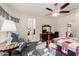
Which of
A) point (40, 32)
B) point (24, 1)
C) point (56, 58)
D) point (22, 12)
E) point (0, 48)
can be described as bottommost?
point (56, 58)

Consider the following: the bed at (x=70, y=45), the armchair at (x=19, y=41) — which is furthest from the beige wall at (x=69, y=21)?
the armchair at (x=19, y=41)

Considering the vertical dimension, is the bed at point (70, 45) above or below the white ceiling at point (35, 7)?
below

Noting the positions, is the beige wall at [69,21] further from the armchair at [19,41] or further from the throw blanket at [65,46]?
the armchair at [19,41]

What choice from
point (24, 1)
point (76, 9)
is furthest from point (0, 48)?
point (76, 9)

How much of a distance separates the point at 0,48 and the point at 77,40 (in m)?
Answer: 0.85

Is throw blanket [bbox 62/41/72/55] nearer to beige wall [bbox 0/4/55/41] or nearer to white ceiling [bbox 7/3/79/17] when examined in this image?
beige wall [bbox 0/4/55/41]

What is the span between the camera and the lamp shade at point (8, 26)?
116 centimetres

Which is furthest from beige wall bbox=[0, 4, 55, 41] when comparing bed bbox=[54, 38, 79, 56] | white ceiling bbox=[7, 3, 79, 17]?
bed bbox=[54, 38, 79, 56]

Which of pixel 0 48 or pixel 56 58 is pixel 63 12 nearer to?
pixel 56 58

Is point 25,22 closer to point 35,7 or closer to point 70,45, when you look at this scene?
point 35,7

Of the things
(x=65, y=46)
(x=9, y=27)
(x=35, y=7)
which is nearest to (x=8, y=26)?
(x=9, y=27)

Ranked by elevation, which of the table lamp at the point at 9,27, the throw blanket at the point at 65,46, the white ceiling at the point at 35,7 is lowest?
the throw blanket at the point at 65,46

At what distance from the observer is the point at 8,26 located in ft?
3.85

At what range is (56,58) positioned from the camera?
121cm
